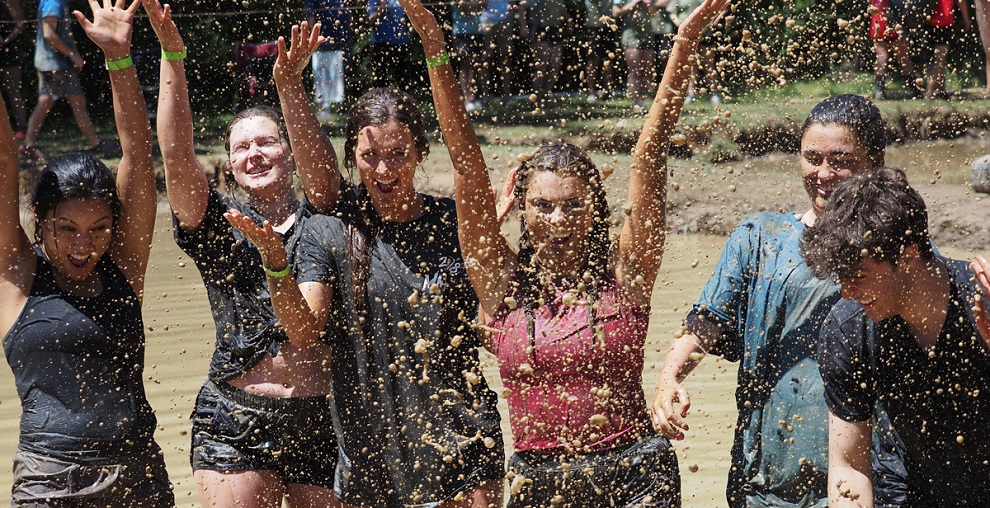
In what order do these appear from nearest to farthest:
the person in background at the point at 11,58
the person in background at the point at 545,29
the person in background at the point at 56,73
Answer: the person in background at the point at 545,29 → the person in background at the point at 56,73 → the person in background at the point at 11,58

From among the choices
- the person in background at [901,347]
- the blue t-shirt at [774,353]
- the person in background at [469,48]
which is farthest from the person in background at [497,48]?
the person in background at [901,347]

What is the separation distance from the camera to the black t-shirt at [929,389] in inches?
131

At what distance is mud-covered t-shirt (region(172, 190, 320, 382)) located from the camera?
422cm

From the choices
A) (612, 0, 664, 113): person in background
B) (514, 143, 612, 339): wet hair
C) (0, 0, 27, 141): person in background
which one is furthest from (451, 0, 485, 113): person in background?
(514, 143, 612, 339): wet hair

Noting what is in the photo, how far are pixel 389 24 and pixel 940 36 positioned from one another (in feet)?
16.0

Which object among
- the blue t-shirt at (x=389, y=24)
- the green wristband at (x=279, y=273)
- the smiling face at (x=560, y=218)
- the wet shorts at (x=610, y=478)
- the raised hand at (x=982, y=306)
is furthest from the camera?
the blue t-shirt at (x=389, y=24)

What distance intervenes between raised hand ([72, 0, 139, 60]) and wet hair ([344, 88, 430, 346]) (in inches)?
30.1

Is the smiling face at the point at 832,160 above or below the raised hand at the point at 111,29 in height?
below

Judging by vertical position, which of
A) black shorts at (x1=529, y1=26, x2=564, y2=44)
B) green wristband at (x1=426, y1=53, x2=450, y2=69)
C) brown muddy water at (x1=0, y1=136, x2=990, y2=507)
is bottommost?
brown muddy water at (x1=0, y1=136, x2=990, y2=507)

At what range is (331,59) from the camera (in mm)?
11227

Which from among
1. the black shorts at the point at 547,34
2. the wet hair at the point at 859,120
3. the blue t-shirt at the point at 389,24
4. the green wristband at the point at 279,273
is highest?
the blue t-shirt at the point at 389,24

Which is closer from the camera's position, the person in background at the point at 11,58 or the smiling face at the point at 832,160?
the smiling face at the point at 832,160

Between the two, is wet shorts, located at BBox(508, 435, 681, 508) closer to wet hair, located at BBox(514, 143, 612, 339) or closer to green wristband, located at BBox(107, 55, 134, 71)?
wet hair, located at BBox(514, 143, 612, 339)

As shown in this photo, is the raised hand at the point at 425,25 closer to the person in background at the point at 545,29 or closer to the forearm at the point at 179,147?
the forearm at the point at 179,147
